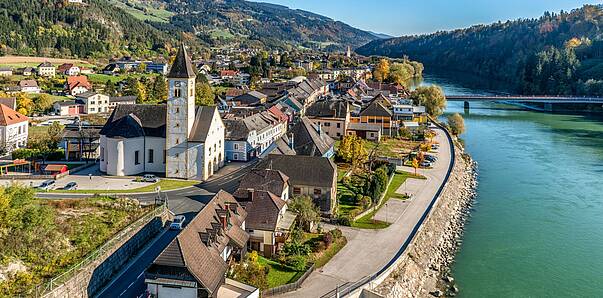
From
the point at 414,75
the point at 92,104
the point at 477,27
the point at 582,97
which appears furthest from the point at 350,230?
the point at 477,27

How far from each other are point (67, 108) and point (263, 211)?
38261 mm

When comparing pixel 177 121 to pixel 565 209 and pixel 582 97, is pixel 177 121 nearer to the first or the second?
pixel 565 209

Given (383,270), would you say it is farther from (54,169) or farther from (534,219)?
(54,169)

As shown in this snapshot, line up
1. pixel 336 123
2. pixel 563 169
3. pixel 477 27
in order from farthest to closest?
pixel 477 27, pixel 336 123, pixel 563 169

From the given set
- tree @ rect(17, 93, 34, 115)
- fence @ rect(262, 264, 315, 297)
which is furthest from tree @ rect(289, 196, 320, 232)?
tree @ rect(17, 93, 34, 115)

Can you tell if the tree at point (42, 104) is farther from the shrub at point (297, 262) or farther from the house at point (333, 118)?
the shrub at point (297, 262)

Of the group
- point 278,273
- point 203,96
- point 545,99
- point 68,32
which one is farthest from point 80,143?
point 68,32

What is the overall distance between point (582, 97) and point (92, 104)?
6146 centimetres

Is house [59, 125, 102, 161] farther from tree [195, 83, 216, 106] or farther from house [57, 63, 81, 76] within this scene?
house [57, 63, 81, 76]

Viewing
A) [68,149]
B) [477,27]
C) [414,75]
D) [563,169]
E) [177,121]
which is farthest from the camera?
[477,27]

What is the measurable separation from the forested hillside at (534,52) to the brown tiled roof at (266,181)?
6705 centimetres

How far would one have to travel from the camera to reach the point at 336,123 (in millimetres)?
43281

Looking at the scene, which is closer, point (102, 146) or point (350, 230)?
point (350, 230)

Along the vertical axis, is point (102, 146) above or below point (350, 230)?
above
